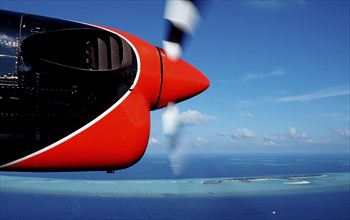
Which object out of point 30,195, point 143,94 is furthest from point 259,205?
point 143,94

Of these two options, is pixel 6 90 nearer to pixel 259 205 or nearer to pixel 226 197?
pixel 259 205

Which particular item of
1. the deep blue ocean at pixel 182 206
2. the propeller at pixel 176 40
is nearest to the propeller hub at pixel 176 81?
the propeller at pixel 176 40

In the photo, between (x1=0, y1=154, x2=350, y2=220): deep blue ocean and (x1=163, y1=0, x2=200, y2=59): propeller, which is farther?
(x1=0, y1=154, x2=350, y2=220): deep blue ocean

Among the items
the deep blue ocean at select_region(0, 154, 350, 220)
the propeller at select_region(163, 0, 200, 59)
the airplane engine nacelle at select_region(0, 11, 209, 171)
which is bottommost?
the deep blue ocean at select_region(0, 154, 350, 220)

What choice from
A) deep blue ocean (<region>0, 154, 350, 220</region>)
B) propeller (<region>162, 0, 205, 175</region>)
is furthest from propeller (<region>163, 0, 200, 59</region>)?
deep blue ocean (<region>0, 154, 350, 220</region>)

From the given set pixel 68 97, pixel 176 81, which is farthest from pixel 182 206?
pixel 68 97

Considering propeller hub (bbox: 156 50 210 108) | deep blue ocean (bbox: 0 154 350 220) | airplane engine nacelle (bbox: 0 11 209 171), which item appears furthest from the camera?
deep blue ocean (bbox: 0 154 350 220)

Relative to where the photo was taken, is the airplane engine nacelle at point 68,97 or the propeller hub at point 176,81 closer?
the airplane engine nacelle at point 68,97

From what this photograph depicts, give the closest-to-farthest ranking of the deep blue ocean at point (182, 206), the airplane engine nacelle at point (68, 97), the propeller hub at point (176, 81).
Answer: the airplane engine nacelle at point (68, 97)
the propeller hub at point (176, 81)
the deep blue ocean at point (182, 206)

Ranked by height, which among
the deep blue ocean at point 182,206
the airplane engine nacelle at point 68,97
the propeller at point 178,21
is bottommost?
the deep blue ocean at point 182,206

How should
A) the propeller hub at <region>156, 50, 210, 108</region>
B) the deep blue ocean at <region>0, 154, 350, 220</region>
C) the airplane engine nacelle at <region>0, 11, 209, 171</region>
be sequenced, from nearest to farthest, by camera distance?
the airplane engine nacelle at <region>0, 11, 209, 171</region>
the propeller hub at <region>156, 50, 210, 108</region>
the deep blue ocean at <region>0, 154, 350, 220</region>

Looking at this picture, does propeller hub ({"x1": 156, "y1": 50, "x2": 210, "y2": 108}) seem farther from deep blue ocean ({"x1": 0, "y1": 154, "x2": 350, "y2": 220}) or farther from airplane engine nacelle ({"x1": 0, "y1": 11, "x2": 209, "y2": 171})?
deep blue ocean ({"x1": 0, "y1": 154, "x2": 350, "y2": 220})

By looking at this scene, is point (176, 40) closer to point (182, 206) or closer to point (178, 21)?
point (178, 21)

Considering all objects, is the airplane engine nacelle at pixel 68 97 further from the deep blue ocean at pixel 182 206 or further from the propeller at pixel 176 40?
the deep blue ocean at pixel 182 206
